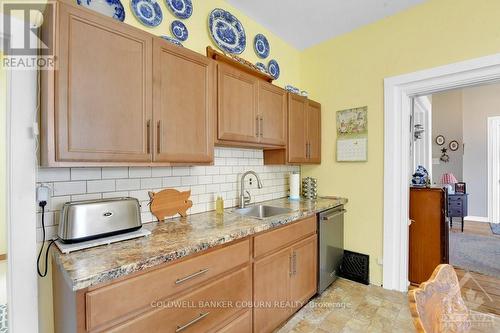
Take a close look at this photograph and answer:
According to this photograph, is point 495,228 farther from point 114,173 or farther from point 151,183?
point 114,173

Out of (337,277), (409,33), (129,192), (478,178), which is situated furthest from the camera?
(478,178)

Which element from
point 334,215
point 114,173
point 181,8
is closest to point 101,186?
point 114,173

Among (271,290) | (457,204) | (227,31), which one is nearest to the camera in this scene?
(271,290)

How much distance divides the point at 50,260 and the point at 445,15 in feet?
11.2

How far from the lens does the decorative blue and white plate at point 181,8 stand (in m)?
1.84

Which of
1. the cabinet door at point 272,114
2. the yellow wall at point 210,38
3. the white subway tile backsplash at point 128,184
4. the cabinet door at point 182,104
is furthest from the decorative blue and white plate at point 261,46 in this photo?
the white subway tile backsplash at point 128,184

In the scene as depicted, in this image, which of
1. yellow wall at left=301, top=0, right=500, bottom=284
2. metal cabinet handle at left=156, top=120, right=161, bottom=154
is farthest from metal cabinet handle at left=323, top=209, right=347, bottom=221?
metal cabinet handle at left=156, top=120, right=161, bottom=154

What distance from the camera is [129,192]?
1.62 m

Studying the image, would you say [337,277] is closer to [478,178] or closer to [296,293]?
[296,293]

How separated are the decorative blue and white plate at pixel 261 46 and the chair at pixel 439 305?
2.39m

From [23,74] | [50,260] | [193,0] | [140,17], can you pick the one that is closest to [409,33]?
[193,0]

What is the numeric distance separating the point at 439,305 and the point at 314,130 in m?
2.15

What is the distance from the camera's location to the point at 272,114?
2.24 metres

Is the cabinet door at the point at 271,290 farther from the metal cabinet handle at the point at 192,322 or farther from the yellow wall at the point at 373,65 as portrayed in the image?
the yellow wall at the point at 373,65
